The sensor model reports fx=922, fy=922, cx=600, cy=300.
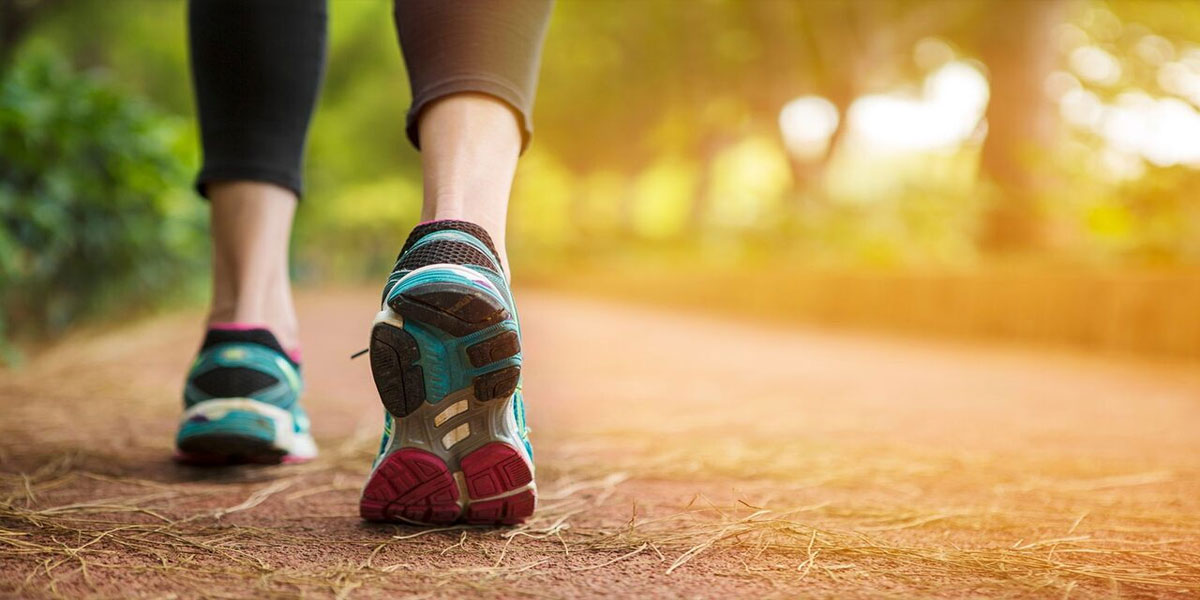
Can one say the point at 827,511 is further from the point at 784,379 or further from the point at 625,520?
the point at 784,379

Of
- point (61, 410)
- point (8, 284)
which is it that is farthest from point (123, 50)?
point (61, 410)

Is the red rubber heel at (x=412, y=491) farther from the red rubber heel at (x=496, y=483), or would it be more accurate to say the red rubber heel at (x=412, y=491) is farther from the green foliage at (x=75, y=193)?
the green foliage at (x=75, y=193)

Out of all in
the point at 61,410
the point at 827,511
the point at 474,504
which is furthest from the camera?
the point at 61,410

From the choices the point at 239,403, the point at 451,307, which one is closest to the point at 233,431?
the point at 239,403

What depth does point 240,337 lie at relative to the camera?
123cm

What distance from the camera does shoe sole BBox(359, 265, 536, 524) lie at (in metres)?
0.83

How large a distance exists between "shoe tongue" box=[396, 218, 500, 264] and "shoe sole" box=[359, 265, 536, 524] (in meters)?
0.09

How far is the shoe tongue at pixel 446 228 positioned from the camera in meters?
0.91

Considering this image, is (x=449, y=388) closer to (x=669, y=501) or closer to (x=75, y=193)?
(x=669, y=501)

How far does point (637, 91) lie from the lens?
466 inches

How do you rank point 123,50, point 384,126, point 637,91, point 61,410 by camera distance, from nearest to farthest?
point 61,410, point 123,50, point 637,91, point 384,126

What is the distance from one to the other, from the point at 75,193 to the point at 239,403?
6.75ft

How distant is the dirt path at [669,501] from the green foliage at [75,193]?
1.34 feet

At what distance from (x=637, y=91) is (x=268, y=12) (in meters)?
10.7
